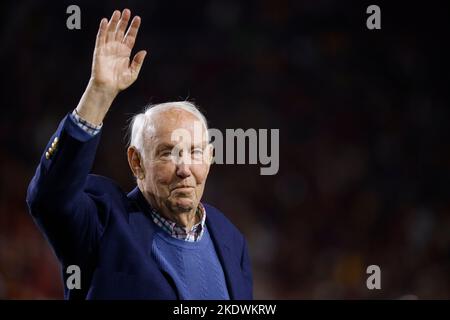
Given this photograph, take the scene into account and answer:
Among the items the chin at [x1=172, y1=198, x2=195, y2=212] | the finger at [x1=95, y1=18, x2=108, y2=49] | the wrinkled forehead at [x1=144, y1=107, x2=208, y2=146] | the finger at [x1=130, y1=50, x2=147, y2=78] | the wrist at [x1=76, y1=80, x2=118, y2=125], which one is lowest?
the chin at [x1=172, y1=198, x2=195, y2=212]

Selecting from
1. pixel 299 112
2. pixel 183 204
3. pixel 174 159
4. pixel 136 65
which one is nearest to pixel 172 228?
pixel 183 204

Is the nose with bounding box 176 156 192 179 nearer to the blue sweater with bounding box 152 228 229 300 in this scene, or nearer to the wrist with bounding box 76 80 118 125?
the blue sweater with bounding box 152 228 229 300

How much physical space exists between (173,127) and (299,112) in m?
3.72

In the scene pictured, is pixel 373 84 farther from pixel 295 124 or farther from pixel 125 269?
pixel 125 269

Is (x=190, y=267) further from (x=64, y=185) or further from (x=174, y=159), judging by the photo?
(x=64, y=185)

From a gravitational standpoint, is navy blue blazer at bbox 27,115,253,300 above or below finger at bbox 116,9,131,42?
below

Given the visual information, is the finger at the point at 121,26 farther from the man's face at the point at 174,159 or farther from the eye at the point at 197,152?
the eye at the point at 197,152

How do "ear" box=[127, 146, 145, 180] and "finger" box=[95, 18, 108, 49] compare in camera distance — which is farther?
"ear" box=[127, 146, 145, 180]

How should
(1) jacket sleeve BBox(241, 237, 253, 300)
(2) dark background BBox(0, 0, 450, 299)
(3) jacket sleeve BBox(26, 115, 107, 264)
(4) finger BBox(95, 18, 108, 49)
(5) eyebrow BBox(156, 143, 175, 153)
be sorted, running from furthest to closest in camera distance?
1. (2) dark background BBox(0, 0, 450, 299)
2. (1) jacket sleeve BBox(241, 237, 253, 300)
3. (5) eyebrow BBox(156, 143, 175, 153)
4. (4) finger BBox(95, 18, 108, 49)
5. (3) jacket sleeve BBox(26, 115, 107, 264)

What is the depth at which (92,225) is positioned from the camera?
1557mm

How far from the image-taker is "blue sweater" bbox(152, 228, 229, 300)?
5.35 ft

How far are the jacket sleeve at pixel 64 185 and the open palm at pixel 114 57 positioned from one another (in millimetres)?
119

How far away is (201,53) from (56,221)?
4.03 meters

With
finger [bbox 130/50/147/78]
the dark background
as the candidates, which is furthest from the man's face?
the dark background
